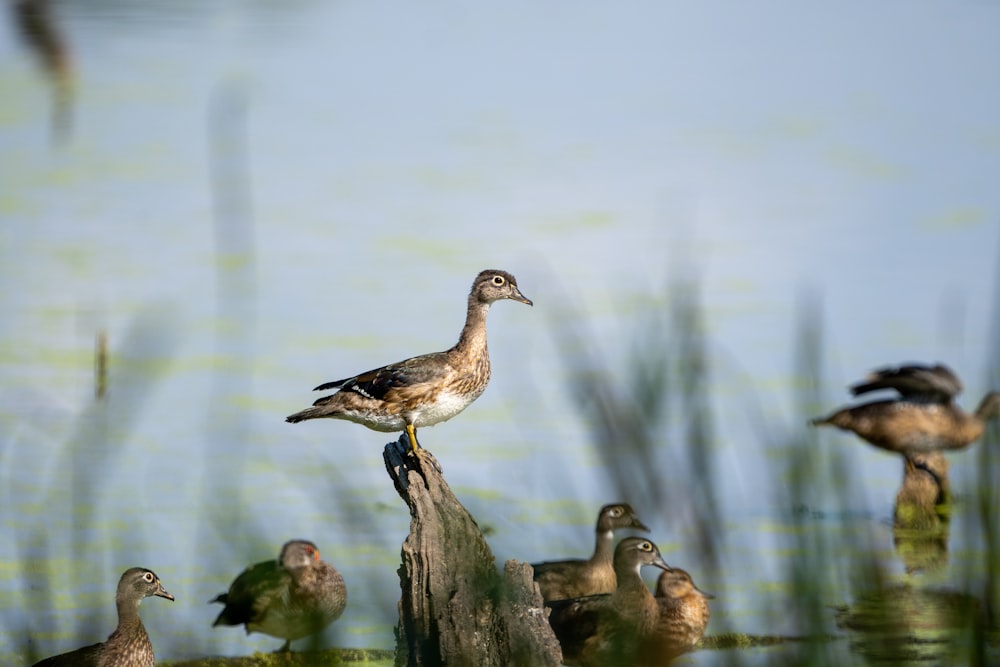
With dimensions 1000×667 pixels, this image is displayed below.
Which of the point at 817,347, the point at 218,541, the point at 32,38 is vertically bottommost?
the point at 218,541

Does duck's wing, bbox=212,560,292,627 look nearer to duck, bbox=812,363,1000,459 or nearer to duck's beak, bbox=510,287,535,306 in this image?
duck's beak, bbox=510,287,535,306

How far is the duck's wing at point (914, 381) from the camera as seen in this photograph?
12602 millimetres

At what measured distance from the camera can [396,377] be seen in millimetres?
7777

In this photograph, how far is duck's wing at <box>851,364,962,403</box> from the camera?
41.3ft

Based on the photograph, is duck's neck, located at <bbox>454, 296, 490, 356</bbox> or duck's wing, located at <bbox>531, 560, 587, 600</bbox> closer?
duck's neck, located at <bbox>454, 296, 490, 356</bbox>

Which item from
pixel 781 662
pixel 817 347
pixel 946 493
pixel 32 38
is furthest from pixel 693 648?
pixel 32 38

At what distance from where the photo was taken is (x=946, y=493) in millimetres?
12422

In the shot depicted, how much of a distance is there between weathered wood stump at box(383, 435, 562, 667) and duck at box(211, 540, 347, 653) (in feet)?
0.68

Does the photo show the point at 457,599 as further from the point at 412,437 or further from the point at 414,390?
the point at 414,390

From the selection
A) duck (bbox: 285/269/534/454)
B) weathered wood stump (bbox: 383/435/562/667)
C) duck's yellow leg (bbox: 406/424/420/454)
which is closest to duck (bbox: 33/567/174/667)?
duck (bbox: 285/269/534/454)

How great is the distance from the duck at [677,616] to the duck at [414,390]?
Answer: 5.06 feet

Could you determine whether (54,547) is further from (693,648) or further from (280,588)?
(280,588)

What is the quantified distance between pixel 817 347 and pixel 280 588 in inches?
260

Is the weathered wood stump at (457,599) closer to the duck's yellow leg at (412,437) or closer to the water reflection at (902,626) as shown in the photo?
the water reflection at (902,626)
